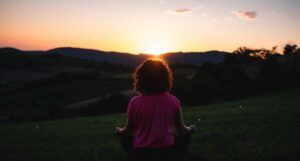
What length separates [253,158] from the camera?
802cm

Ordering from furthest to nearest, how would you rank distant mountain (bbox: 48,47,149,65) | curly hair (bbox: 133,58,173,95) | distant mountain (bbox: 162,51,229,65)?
distant mountain (bbox: 48,47,149,65) → distant mountain (bbox: 162,51,229,65) → curly hair (bbox: 133,58,173,95)

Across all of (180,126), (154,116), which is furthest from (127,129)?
(180,126)

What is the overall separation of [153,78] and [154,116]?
707 millimetres

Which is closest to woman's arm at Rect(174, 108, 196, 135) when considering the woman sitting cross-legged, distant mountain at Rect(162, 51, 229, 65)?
the woman sitting cross-legged

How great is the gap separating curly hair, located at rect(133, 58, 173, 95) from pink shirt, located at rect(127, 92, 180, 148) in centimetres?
12

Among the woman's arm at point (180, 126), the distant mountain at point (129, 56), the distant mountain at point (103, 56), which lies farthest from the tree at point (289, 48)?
the woman's arm at point (180, 126)

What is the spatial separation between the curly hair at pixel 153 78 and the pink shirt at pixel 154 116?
4.9 inches

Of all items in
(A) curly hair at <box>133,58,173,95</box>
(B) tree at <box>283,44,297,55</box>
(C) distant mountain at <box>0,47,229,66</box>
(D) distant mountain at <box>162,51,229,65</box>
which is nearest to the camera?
(A) curly hair at <box>133,58,173,95</box>

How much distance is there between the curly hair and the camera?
6.53 meters

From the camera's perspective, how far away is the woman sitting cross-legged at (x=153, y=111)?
21.6 feet

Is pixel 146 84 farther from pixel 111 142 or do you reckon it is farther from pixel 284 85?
pixel 284 85

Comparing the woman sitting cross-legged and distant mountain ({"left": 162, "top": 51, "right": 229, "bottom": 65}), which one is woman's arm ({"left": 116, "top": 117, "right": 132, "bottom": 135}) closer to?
the woman sitting cross-legged

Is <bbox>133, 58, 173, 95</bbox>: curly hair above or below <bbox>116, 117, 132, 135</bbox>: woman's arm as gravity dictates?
above

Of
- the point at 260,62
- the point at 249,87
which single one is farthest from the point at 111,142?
the point at 260,62
